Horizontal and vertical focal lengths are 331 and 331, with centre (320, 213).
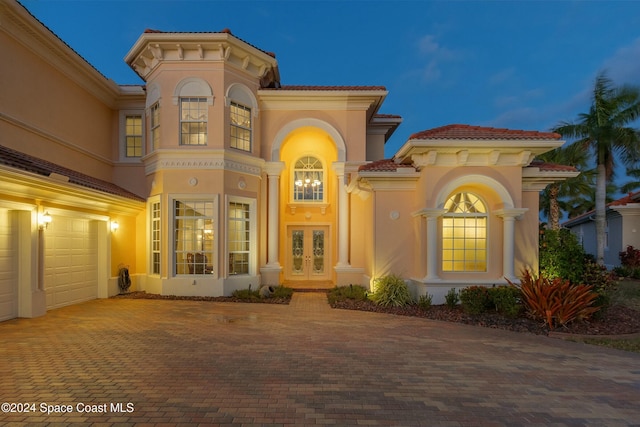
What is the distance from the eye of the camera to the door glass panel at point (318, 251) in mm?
14422

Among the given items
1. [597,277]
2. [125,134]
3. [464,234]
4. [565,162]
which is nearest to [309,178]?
[464,234]

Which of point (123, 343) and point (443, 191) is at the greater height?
point (443, 191)

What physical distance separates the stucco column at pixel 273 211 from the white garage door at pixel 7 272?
23.0 feet

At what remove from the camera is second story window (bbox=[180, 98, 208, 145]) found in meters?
11.1

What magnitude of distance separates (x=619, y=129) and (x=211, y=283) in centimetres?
1906

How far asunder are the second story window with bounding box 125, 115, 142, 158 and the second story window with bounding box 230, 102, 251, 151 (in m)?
4.04

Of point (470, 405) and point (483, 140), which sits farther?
point (483, 140)

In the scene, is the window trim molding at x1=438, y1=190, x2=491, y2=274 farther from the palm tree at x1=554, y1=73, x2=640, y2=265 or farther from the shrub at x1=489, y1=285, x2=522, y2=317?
the palm tree at x1=554, y1=73, x2=640, y2=265

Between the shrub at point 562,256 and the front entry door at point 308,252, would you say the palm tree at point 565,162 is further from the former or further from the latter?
the front entry door at point 308,252

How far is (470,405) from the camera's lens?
4000mm

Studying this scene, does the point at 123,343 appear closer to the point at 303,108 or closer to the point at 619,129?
the point at 303,108

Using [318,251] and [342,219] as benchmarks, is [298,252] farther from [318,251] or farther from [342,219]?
[342,219]

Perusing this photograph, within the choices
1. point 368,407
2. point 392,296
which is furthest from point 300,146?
point 368,407

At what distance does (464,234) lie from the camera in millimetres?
9875
